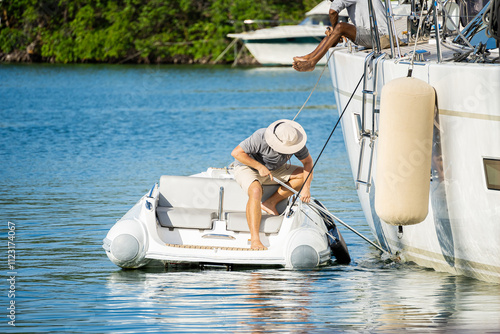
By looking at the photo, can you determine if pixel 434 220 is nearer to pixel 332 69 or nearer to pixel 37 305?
pixel 332 69

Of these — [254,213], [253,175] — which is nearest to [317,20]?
[253,175]

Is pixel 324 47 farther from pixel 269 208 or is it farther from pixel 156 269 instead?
pixel 156 269

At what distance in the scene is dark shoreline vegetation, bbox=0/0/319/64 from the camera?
181 ft

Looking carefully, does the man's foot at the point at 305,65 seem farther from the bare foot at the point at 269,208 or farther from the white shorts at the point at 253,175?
the bare foot at the point at 269,208

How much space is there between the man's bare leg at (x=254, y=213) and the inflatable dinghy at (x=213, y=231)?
0.10 meters

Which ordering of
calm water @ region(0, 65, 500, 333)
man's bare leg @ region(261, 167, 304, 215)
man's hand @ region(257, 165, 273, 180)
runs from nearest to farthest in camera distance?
1. calm water @ region(0, 65, 500, 333)
2. man's hand @ region(257, 165, 273, 180)
3. man's bare leg @ region(261, 167, 304, 215)

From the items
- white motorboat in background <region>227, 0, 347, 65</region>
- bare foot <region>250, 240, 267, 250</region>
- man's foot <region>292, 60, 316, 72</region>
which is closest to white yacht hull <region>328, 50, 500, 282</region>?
man's foot <region>292, 60, 316, 72</region>

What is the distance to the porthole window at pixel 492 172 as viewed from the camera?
256 inches

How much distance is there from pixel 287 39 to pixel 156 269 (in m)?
40.0

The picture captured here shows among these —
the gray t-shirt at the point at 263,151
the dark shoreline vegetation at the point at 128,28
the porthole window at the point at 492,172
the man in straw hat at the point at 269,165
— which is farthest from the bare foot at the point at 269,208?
the dark shoreline vegetation at the point at 128,28

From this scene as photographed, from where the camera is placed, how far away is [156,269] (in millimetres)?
8078

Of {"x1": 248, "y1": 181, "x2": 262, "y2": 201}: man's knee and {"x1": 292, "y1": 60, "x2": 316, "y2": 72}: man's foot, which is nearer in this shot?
{"x1": 292, "y1": 60, "x2": 316, "y2": 72}: man's foot

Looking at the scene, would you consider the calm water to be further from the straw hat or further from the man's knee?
the straw hat

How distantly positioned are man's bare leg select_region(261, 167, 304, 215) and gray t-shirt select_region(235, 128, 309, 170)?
21 centimetres
